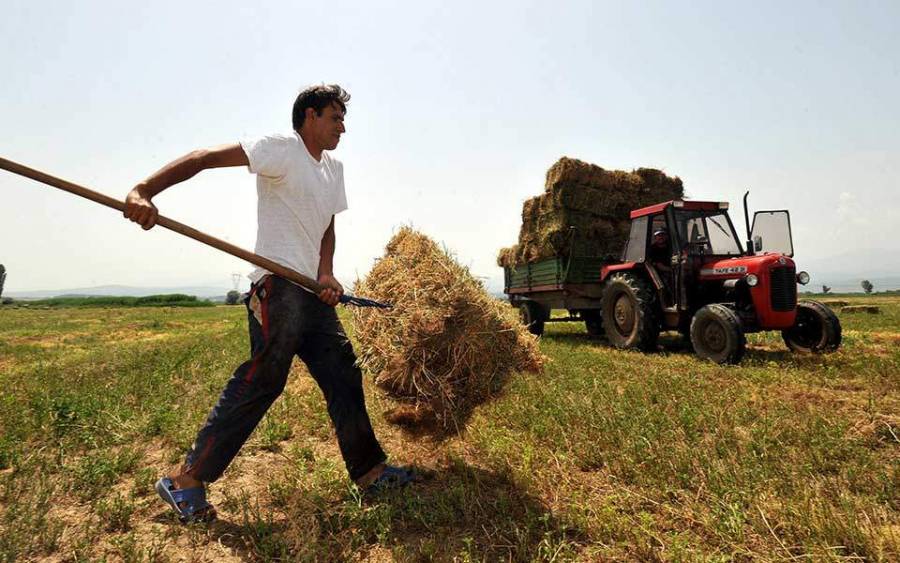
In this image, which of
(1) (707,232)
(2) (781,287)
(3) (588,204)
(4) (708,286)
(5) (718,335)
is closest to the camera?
(5) (718,335)

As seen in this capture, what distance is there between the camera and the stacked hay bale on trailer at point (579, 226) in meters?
10.2

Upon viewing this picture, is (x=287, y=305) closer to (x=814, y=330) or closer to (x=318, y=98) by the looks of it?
(x=318, y=98)

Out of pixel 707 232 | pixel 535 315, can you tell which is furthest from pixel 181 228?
pixel 535 315

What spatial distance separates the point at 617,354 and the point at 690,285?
1.57 m

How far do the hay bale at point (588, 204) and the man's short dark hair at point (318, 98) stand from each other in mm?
7513

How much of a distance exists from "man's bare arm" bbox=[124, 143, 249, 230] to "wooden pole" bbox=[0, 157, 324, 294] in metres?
0.07

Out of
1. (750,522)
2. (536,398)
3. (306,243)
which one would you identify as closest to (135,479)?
(306,243)

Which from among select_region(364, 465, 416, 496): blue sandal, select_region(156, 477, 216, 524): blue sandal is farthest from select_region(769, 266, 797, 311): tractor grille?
select_region(156, 477, 216, 524): blue sandal

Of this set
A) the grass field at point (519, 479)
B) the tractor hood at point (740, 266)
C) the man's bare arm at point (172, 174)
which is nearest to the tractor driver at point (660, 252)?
the tractor hood at point (740, 266)

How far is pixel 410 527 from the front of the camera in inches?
105

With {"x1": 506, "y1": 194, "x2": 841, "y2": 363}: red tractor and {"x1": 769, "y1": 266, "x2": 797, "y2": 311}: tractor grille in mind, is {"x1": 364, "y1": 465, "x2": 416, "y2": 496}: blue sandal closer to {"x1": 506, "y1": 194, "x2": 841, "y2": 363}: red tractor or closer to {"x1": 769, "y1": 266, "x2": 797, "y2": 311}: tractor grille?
{"x1": 506, "y1": 194, "x2": 841, "y2": 363}: red tractor

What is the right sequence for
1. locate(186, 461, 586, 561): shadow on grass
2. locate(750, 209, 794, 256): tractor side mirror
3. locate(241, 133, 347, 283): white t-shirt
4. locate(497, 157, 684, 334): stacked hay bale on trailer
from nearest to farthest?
locate(186, 461, 586, 561): shadow on grass
locate(241, 133, 347, 283): white t-shirt
locate(750, 209, 794, 256): tractor side mirror
locate(497, 157, 684, 334): stacked hay bale on trailer

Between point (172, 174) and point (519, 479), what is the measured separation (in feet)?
8.74

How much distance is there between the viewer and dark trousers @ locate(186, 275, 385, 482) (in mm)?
2791
